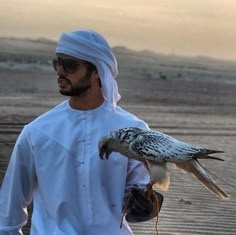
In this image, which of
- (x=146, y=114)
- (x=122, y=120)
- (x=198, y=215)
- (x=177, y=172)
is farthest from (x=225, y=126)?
(x=122, y=120)

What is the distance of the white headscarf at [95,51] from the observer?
153 inches

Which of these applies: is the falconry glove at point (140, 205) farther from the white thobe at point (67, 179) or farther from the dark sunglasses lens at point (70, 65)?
the dark sunglasses lens at point (70, 65)

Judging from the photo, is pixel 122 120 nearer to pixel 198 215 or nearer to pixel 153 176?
pixel 153 176

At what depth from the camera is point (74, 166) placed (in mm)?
3887

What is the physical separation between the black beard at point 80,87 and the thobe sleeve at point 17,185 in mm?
350

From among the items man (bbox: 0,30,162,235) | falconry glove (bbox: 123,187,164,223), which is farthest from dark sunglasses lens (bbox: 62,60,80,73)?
falconry glove (bbox: 123,187,164,223)

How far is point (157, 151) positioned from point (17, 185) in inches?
34.0

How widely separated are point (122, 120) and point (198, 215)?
4085mm

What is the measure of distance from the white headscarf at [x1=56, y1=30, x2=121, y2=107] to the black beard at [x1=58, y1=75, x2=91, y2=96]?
9 cm

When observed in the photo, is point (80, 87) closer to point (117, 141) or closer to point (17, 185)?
point (117, 141)

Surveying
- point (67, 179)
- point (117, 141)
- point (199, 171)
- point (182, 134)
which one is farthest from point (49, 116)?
point (182, 134)

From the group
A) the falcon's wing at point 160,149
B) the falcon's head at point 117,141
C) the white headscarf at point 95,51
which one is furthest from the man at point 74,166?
the falcon's wing at point 160,149

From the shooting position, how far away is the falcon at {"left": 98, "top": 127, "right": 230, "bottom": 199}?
353cm

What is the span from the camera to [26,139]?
3.92 m
